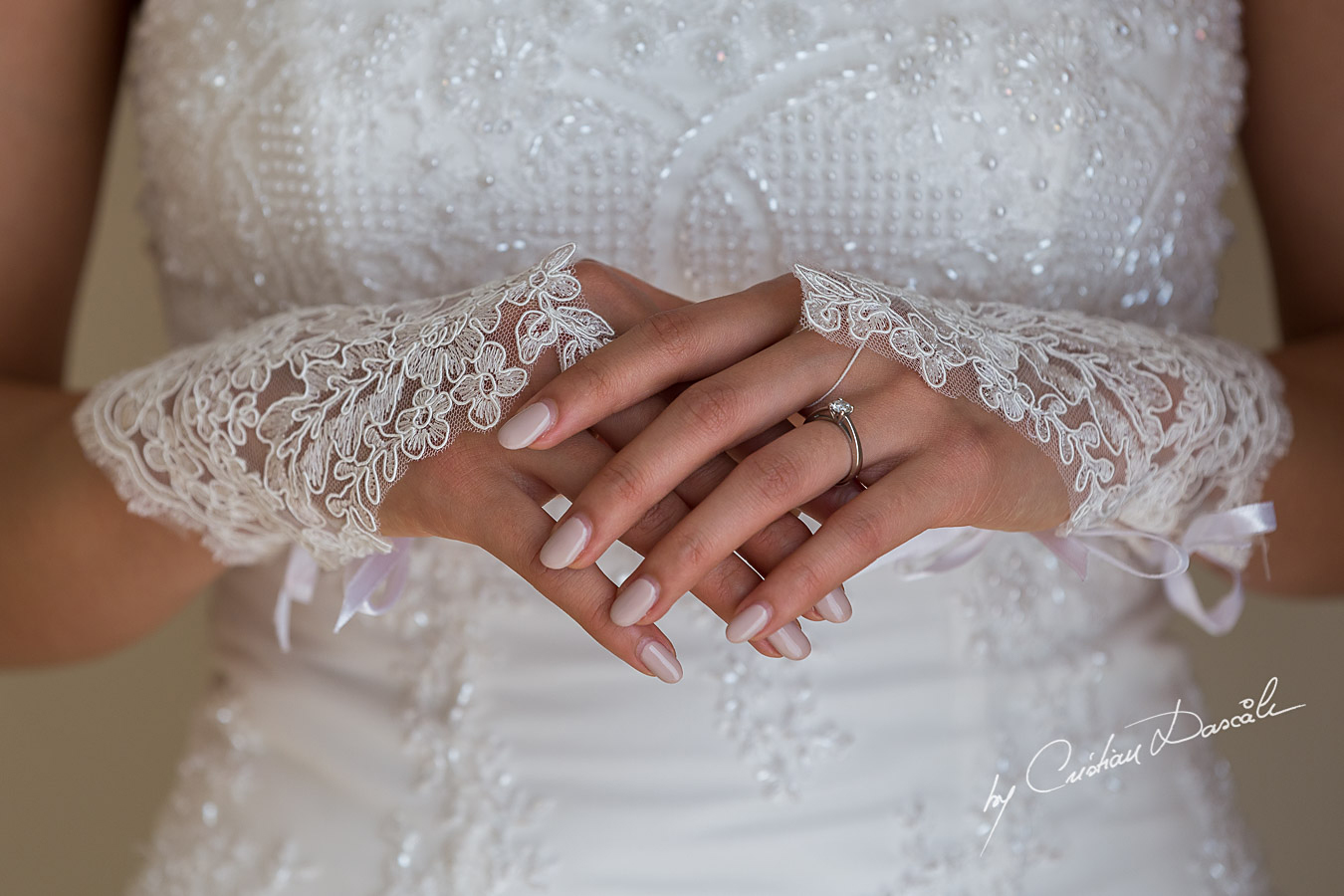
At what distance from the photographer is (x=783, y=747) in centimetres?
89

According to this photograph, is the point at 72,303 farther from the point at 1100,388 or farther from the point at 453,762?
the point at 1100,388

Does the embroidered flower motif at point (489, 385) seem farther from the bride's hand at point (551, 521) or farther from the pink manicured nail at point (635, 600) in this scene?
the pink manicured nail at point (635, 600)

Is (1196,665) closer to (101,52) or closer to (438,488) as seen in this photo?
(438,488)

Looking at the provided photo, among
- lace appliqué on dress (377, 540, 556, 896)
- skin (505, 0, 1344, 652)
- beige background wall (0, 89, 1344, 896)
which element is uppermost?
skin (505, 0, 1344, 652)

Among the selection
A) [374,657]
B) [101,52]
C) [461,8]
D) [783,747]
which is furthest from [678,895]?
[101,52]

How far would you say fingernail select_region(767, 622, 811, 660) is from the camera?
64 centimetres

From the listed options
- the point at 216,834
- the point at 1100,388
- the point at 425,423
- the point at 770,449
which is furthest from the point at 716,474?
the point at 216,834

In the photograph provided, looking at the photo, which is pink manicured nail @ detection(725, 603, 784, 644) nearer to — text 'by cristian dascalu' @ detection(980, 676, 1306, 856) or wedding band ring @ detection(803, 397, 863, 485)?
wedding band ring @ detection(803, 397, 863, 485)

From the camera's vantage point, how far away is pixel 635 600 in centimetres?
59

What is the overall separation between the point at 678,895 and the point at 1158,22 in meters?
0.80

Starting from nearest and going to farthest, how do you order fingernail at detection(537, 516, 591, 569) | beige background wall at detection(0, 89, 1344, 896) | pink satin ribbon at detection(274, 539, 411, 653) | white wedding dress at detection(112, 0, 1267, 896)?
fingernail at detection(537, 516, 591, 569), pink satin ribbon at detection(274, 539, 411, 653), white wedding dress at detection(112, 0, 1267, 896), beige background wall at detection(0, 89, 1344, 896)

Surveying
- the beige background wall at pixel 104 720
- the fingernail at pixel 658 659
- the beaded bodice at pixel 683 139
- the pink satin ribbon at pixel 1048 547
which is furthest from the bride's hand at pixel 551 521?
the beige background wall at pixel 104 720

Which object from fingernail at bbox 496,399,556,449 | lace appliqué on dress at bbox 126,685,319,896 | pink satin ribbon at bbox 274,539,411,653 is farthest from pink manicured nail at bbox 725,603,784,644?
lace appliqué on dress at bbox 126,685,319,896

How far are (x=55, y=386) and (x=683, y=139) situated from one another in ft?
2.07
